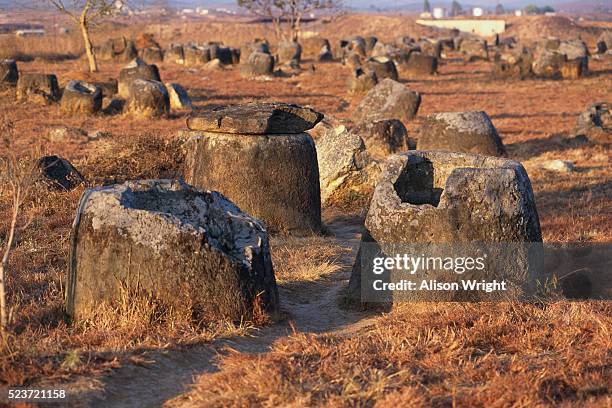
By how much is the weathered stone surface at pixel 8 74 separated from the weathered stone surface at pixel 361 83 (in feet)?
36.8

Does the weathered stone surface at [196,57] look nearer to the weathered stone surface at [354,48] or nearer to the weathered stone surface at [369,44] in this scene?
the weathered stone surface at [354,48]

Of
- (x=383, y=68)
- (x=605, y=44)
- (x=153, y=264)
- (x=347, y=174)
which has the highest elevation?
(x=153, y=264)

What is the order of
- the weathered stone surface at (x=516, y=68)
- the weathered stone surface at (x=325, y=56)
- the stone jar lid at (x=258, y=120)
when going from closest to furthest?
the stone jar lid at (x=258, y=120), the weathered stone surface at (x=516, y=68), the weathered stone surface at (x=325, y=56)

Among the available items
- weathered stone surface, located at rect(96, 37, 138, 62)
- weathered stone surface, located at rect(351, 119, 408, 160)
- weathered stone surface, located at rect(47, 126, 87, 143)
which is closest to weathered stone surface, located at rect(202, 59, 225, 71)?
weathered stone surface, located at rect(96, 37, 138, 62)

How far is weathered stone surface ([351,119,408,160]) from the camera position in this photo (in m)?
16.2

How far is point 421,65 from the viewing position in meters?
38.9

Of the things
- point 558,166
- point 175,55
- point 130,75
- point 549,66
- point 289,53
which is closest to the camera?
point 558,166

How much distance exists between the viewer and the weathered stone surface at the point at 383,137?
640 inches

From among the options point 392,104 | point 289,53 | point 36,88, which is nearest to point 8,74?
point 36,88

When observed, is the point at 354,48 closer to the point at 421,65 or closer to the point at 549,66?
the point at 421,65

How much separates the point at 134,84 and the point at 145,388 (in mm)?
18539

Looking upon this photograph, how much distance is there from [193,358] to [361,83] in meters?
25.1

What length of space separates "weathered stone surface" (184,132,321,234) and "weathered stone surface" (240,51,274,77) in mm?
28086

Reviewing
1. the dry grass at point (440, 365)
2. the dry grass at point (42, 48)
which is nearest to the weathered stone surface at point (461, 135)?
the dry grass at point (440, 365)
